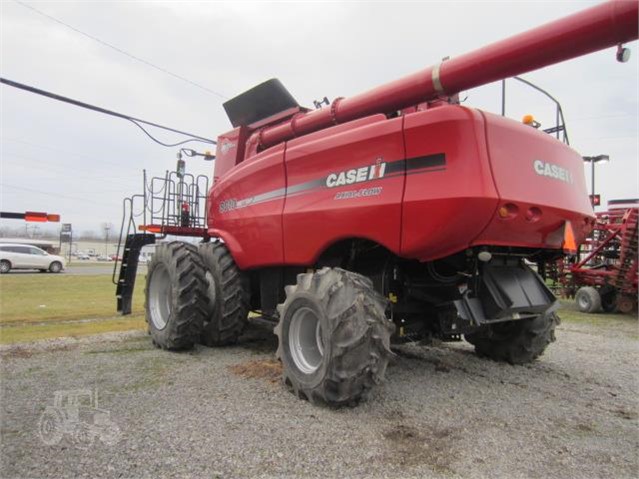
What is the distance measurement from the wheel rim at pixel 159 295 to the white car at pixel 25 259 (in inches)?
1001

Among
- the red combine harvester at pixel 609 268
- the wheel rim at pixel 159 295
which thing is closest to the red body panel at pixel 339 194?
the wheel rim at pixel 159 295

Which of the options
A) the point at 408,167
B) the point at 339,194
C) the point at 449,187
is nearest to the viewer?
the point at 449,187

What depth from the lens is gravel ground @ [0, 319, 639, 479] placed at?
287cm

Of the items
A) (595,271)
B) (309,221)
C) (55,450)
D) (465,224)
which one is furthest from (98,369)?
(595,271)

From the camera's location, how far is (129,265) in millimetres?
7516

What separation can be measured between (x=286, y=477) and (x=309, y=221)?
8.10 ft

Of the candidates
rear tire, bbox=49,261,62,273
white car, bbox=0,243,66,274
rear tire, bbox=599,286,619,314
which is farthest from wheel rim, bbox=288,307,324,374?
rear tire, bbox=49,261,62,273

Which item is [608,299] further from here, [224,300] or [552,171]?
[224,300]

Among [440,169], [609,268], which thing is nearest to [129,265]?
[440,169]

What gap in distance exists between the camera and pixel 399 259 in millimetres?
4461

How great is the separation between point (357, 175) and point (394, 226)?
0.64 m

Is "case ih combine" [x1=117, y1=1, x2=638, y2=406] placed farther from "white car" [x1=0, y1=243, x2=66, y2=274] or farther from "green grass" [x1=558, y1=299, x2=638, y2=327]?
"white car" [x1=0, y1=243, x2=66, y2=274]

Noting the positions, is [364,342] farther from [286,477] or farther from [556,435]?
[556,435]

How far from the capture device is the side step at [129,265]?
7.39 m
